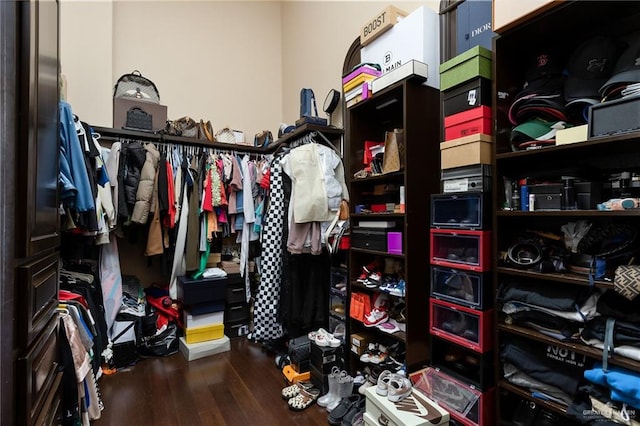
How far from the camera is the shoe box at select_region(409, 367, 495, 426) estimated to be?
130cm

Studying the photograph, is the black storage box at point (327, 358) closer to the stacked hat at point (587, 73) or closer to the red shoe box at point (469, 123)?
the red shoe box at point (469, 123)

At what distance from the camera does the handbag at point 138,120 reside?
274 centimetres

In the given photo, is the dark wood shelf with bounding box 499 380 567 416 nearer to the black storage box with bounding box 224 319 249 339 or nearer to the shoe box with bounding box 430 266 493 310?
the shoe box with bounding box 430 266 493 310

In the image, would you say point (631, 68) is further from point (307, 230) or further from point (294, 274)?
point (294, 274)

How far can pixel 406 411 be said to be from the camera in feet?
4.29

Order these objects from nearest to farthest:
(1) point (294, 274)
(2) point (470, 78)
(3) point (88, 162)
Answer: (2) point (470, 78) → (3) point (88, 162) → (1) point (294, 274)

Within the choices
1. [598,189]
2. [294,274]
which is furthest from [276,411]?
[598,189]

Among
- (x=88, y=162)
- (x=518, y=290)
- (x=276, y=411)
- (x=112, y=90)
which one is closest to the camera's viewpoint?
(x=518, y=290)

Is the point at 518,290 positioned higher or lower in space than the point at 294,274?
higher

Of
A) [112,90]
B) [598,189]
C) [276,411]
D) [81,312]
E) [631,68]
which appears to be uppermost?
[112,90]

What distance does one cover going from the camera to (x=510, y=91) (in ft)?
Answer: 4.42

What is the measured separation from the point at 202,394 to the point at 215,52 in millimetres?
3371

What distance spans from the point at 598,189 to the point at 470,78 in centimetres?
65

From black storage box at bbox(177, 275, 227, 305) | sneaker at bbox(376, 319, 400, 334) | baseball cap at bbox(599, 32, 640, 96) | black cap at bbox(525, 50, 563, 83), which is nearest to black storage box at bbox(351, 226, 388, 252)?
sneaker at bbox(376, 319, 400, 334)
